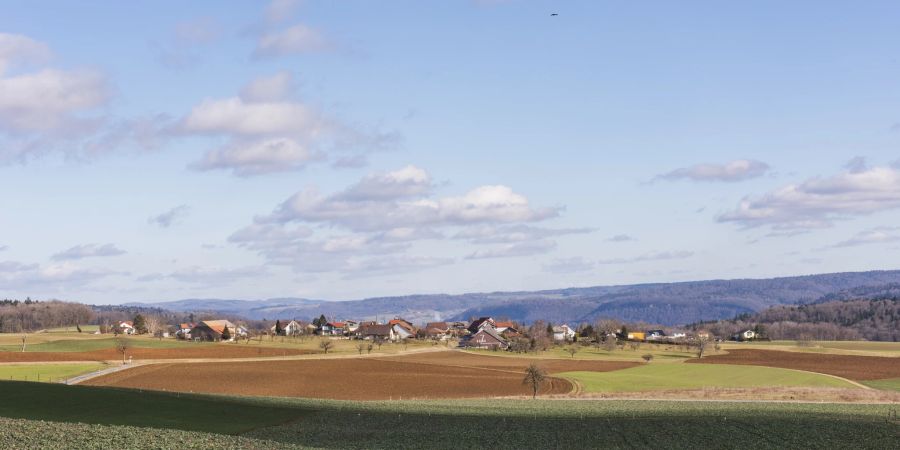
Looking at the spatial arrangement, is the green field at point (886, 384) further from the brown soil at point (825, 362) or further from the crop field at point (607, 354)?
the crop field at point (607, 354)

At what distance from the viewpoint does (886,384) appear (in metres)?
108

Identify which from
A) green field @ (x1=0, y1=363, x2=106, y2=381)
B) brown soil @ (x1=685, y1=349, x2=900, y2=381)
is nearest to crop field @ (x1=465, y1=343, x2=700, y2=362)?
brown soil @ (x1=685, y1=349, x2=900, y2=381)

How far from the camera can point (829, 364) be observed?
144m

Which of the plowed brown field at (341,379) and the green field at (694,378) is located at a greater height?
the plowed brown field at (341,379)

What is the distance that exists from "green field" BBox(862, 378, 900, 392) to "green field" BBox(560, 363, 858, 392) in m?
3.34

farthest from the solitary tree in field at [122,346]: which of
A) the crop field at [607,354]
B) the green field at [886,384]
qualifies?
the green field at [886,384]

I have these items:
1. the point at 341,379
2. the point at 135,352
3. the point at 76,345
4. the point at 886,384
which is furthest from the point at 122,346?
the point at 886,384

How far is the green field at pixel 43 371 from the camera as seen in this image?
4035 inches

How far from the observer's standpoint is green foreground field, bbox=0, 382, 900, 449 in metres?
40.8

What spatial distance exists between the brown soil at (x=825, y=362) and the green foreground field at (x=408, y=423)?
65.7 m

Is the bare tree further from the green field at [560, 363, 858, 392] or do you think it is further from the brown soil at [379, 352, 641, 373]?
the green field at [560, 363, 858, 392]

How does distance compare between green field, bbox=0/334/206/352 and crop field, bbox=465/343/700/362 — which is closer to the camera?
green field, bbox=0/334/206/352

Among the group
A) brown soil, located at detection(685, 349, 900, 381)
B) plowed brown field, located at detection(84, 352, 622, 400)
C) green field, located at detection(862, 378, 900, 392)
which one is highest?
plowed brown field, located at detection(84, 352, 622, 400)

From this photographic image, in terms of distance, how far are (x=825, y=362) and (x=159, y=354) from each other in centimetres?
12526
